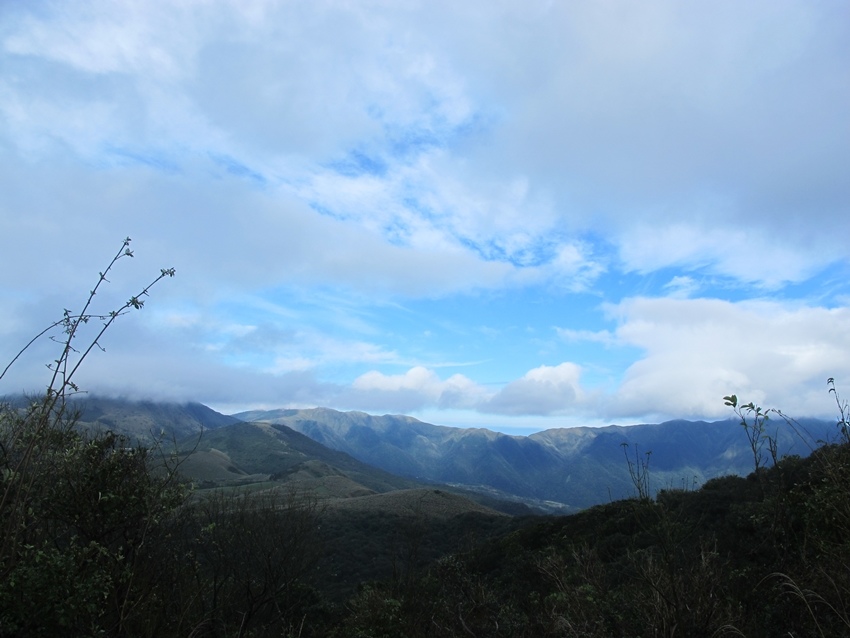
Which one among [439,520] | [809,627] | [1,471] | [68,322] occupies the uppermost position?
[68,322]

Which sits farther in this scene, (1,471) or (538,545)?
(538,545)

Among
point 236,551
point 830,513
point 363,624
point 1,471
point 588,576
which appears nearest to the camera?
point 1,471

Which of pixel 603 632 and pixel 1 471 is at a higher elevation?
pixel 1 471

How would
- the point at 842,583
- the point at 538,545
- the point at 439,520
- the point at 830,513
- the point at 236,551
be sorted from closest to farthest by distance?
1. the point at 842,583
2. the point at 830,513
3. the point at 236,551
4. the point at 538,545
5. the point at 439,520

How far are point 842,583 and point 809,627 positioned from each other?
2745 mm

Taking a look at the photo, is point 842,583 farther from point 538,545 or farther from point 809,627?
point 538,545

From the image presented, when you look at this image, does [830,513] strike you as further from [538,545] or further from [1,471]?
[538,545]

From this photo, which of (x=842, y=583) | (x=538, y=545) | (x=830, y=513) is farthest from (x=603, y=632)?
(x=538, y=545)

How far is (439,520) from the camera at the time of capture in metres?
78.3

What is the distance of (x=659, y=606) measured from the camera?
18.7 ft

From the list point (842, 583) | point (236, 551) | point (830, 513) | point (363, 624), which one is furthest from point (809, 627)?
point (236, 551)

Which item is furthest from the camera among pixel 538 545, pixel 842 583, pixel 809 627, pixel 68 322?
pixel 538 545

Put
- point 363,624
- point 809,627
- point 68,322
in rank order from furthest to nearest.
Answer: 1. point 363,624
2. point 809,627
3. point 68,322

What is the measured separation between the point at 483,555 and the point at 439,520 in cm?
3798
